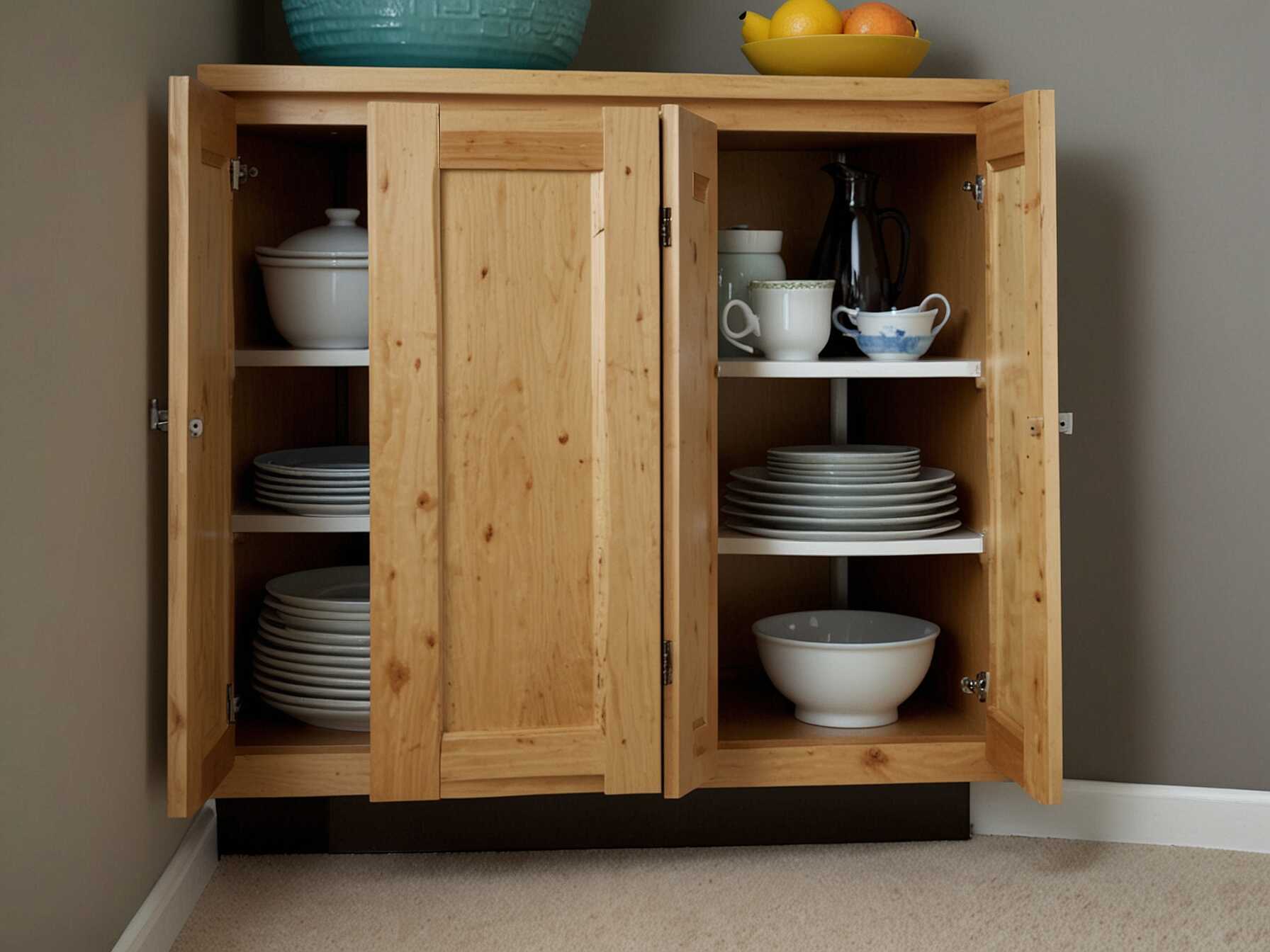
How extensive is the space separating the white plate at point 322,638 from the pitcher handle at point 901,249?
100 centimetres

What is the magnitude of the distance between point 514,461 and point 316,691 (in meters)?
0.50

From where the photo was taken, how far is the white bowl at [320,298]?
2.01m

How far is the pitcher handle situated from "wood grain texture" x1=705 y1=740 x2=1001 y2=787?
2.38ft

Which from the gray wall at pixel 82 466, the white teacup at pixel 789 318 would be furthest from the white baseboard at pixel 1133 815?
the gray wall at pixel 82 466

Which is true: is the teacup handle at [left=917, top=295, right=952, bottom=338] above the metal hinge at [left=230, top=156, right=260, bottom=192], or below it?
below

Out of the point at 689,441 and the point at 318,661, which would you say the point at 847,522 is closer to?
the point at 689,441

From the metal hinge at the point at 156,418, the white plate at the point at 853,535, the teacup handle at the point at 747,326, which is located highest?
the teacup handle at the point at 747,326

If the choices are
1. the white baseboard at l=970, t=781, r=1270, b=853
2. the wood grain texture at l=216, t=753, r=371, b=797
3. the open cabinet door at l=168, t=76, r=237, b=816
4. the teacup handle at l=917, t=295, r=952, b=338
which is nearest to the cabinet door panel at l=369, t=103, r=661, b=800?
the wood grain texture at l=216, t=753, r=371, b=797

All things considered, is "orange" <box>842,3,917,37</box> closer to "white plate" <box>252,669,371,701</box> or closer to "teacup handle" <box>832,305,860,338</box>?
"teacup handle" <box>832,305,860,338</box>

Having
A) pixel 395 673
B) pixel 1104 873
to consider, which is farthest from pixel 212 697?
pixel 1104 873

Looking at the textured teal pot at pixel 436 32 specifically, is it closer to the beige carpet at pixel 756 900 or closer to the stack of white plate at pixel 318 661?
the stack of white plate at pixel 318 661

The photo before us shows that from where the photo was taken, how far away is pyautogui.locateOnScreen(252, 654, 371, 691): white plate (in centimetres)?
203

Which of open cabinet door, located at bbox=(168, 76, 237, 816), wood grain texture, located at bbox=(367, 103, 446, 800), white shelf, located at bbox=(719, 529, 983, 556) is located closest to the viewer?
open cabinet door, located at bbox=(168, 76, 237, 816)

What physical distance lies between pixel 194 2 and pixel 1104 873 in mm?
1922
